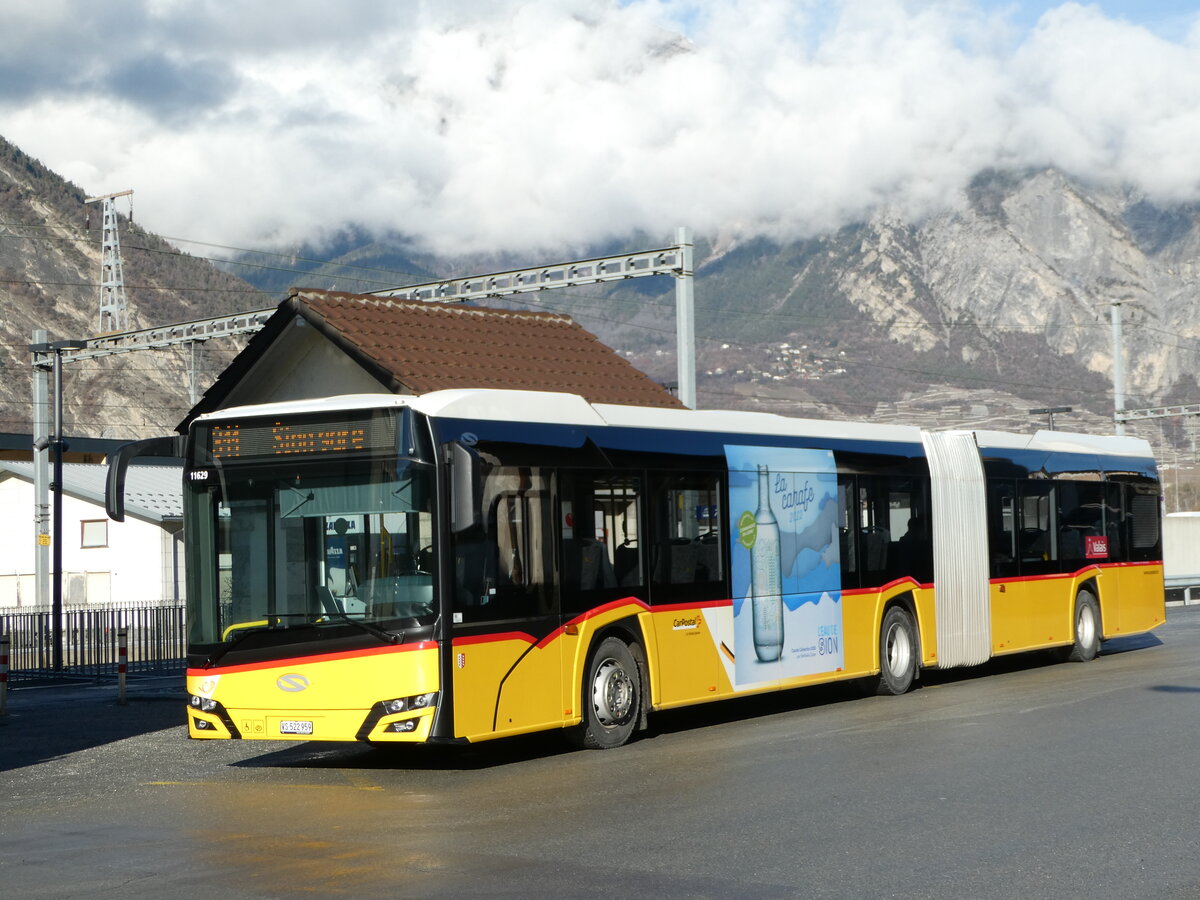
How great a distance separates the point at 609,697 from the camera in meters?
13.9

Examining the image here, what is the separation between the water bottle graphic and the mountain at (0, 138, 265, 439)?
327 ft

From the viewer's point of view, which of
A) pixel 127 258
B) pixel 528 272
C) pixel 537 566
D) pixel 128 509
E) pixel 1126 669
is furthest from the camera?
pixel 127 258

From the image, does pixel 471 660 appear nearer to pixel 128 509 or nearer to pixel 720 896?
pixel 720 896

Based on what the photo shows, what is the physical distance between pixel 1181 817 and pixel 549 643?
5.24 m

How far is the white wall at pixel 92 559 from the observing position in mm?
50531

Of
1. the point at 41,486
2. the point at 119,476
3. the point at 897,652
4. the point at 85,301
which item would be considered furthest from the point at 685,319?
the point at 85,301

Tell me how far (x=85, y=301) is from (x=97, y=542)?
3694 inches

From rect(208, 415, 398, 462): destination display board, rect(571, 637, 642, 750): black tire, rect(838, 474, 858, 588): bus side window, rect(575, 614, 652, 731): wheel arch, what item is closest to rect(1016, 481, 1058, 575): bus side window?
rect(838, 474, 858, 588): bus side window

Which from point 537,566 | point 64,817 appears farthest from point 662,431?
point 64,817

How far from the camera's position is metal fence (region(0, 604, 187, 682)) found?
31391 mm

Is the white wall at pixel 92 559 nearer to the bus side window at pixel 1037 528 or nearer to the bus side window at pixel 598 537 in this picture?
the bus side window at pixel 1037 528

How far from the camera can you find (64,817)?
→ 11.0 metres

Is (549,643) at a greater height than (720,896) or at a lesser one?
greater

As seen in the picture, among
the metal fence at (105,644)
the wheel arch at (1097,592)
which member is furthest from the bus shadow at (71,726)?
the wheel arch at (1097,592)
